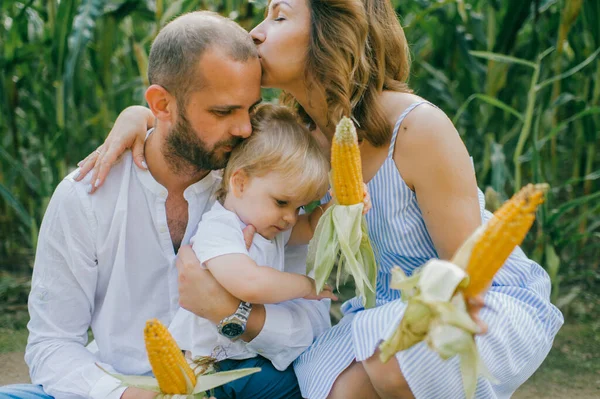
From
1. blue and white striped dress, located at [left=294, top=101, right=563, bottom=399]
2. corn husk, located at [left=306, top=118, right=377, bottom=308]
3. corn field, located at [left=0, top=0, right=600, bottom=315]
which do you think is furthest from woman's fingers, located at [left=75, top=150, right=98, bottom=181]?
corn field, located at [left=0, top=0, right=600, bottom=315]

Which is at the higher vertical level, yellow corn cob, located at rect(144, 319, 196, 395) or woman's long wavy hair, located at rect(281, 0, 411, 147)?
woman's long wavy hair, located at rect(281, 0, 411, 147)

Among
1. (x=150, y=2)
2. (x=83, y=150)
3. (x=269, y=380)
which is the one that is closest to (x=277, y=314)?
(x=269, y=380)

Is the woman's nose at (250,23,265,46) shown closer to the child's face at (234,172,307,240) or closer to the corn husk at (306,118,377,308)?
the child's face at (234,172,307,240)

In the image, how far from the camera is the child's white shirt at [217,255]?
1982 mm

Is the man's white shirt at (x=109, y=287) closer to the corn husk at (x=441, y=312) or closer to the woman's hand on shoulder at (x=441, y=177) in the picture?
the woman's hand on shoulder at (x=441, y=177)

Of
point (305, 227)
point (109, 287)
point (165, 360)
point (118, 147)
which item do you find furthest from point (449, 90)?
point (165, 360)

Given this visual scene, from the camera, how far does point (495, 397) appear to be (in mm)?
1916

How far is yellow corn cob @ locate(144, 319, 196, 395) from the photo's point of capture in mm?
1670

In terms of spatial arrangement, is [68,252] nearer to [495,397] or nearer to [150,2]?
[495,397]

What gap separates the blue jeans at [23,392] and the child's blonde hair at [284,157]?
0.79 meters

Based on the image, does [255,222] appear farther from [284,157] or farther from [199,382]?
[199,382]

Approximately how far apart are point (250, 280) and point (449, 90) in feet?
7.17

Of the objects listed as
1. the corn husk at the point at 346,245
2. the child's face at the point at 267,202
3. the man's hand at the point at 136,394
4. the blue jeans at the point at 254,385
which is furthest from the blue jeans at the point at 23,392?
the corn husk at the point at 346,245

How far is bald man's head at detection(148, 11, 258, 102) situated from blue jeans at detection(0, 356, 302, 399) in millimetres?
787
